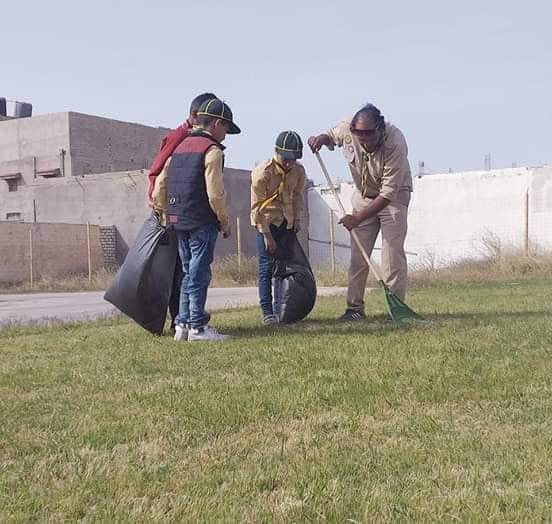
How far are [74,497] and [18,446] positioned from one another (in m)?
0.66

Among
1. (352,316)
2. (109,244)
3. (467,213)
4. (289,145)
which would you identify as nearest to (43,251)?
(109,244)

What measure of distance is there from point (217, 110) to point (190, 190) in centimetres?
65

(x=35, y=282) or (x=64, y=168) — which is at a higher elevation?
(x=64, y=168)

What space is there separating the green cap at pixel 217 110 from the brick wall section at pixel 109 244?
74.5ft

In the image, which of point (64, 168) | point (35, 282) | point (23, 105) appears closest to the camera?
point (35, 282)

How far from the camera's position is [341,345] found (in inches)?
202

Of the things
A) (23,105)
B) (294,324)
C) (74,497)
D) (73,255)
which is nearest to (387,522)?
(74,497)

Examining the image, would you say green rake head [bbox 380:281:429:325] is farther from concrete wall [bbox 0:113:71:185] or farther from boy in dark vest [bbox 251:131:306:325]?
concrete wall [bbox 0:113:71:185]

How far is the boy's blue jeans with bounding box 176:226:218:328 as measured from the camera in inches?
Answer: 226

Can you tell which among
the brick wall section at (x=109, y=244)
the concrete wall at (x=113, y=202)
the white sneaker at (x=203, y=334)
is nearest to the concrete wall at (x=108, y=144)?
the concrete wall at (x=113, y=202)

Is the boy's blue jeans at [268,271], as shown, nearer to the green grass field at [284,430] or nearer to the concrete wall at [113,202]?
the green grass field at [284,430]

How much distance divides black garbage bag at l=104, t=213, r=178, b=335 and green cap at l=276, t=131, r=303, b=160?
1188 mm

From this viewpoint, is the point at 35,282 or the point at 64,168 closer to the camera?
the point at 35,282

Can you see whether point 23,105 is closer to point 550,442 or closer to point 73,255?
point 73,255
